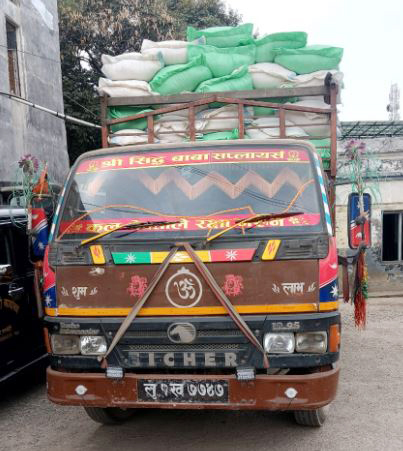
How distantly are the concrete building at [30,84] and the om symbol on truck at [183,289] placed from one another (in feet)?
23.8

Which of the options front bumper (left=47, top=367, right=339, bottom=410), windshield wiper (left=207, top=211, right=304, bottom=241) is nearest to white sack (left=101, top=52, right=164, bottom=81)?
windshield wiper (left=207, top=211, right=304, bottom=241)

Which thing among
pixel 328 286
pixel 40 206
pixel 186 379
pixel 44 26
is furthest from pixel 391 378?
pixel 44 26

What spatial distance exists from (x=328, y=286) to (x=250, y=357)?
2.02 ft

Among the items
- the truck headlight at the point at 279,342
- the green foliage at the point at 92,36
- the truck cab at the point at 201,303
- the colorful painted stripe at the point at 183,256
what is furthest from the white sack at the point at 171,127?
the green foliage at the point at 92,36

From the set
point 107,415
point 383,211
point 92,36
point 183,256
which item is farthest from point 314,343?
point 92,36

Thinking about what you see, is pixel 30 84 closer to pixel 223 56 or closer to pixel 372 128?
pixel 223 56

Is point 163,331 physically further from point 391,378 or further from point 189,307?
point 391,378

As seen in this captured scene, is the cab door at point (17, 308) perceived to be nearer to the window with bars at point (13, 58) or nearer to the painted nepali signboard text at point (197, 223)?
the painted nepali signboard text at point (197, 223)

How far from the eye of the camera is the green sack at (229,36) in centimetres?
515

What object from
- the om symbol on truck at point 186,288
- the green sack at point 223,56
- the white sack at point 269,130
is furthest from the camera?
the green sack at point 223,56

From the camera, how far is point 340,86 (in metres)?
4.81

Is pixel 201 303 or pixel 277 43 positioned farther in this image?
pixel 277 43

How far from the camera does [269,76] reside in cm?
487

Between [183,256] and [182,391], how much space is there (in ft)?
2.57
